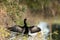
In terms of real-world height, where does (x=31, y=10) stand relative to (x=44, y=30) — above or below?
above

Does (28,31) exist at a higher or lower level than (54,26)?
higher

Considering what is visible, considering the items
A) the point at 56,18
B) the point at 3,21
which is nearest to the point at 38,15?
the point at 56,18

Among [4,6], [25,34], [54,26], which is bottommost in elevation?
[54,26]

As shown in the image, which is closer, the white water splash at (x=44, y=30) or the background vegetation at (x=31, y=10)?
the white water splash at (x=44, y=30)

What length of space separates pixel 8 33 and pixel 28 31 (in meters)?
0.51

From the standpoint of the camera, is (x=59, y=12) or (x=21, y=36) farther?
(x=59, y=12)

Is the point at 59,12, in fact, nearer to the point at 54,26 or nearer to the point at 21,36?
the point at 54,26

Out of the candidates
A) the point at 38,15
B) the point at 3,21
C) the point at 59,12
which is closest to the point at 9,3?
the point at 3,21

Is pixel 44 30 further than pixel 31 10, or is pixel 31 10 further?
pixel 31 10

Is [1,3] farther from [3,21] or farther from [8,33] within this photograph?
[8,33]

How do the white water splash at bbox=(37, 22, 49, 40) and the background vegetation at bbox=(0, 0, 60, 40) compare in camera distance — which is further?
the background vegetation at bbox=(0, 0, 60, 40)

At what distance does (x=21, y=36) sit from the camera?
6156 millimetres

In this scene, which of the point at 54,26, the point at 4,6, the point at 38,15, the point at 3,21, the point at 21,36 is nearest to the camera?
the point at 21,36

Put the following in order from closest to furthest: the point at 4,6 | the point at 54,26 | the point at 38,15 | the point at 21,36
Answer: the point at 21,36, the point at 4,6, the point at 54,26, the point at 38,15
